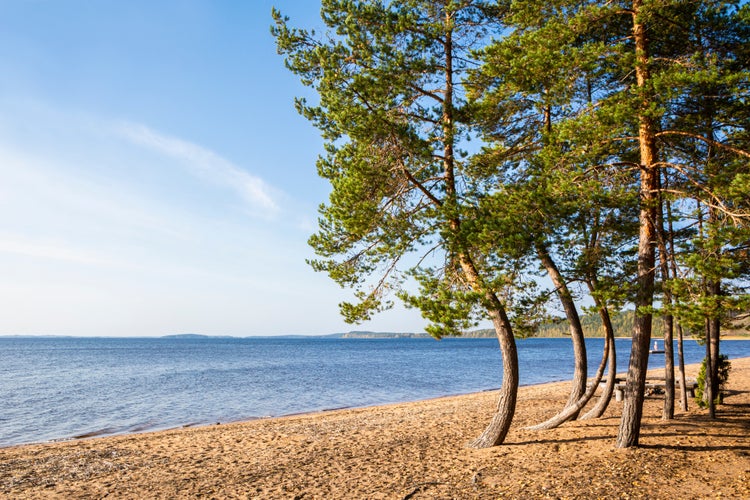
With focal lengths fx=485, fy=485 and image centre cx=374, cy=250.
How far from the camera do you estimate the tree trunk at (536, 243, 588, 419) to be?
8.61 meters

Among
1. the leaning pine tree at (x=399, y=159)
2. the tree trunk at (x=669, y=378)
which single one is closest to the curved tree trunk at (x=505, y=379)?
the leaning pine tree at (x=399, y=159)

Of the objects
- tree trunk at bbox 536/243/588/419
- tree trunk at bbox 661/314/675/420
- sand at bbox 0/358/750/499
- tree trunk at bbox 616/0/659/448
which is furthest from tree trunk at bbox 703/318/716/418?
tree trunk at bbox 616/0/659/448

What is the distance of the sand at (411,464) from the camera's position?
6754 millimetres

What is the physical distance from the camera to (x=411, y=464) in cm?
838

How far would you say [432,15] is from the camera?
9.10 metres

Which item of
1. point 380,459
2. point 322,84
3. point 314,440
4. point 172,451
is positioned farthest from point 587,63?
point 172,451

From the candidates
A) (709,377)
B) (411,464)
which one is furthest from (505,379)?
(709,377)

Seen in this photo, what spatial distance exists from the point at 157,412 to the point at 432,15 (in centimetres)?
2045

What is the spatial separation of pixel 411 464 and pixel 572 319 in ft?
14.0

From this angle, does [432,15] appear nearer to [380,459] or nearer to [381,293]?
[381,293]

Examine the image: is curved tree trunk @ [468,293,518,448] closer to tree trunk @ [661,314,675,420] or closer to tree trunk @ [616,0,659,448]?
tree trunk @ [616,0,659,448]

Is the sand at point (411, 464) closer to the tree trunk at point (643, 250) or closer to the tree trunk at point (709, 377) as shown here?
the tree trunk at point (709, 377)

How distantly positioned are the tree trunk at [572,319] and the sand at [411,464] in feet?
2.74

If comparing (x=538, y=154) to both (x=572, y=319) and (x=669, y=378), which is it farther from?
(x=669, y=378)
